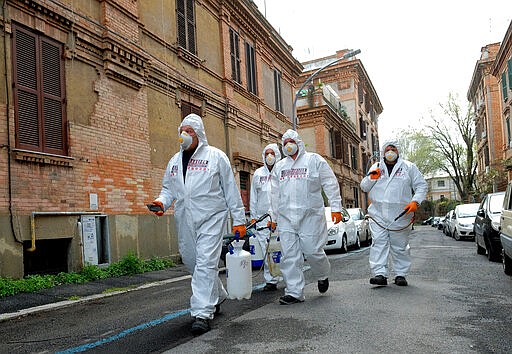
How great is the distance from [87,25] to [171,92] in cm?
361

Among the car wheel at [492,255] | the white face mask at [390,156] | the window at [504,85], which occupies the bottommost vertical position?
the car wheel at [492,255]

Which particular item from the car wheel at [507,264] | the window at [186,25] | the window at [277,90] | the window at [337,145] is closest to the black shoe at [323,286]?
the car wheel at [507,264]

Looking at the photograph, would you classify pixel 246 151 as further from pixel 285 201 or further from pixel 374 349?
pixel 374 349

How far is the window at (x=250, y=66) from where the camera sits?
20.0 meters

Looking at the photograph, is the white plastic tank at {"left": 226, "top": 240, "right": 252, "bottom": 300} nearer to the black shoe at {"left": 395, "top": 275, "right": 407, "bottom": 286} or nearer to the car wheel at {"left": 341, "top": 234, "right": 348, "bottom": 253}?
the black shoe at {"left": 395, "top": 275, "right": 407, "bottom": 286}

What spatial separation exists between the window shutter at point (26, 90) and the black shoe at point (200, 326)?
18.7 feet

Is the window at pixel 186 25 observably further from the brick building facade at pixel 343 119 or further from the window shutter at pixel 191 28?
the brick building facade at pixel 343 119

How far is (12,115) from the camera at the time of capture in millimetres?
8703

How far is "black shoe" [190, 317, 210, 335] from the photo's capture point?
4602 mm

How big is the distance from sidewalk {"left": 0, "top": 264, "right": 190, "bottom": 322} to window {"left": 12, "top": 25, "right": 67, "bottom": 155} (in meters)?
Answer: 2.57

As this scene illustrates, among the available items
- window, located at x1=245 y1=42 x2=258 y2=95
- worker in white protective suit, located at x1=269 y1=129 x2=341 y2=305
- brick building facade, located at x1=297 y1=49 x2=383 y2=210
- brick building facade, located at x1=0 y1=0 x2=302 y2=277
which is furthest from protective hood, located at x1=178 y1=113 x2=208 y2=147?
brick building facade, located at x1=297 y1=49 x2=383 y2=210

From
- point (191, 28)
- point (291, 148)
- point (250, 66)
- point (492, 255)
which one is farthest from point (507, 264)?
point (250, 66)

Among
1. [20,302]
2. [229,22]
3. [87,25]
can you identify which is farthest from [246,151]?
[20,302]

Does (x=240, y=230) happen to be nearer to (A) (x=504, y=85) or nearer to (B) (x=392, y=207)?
(B) (x=392, y=207)
